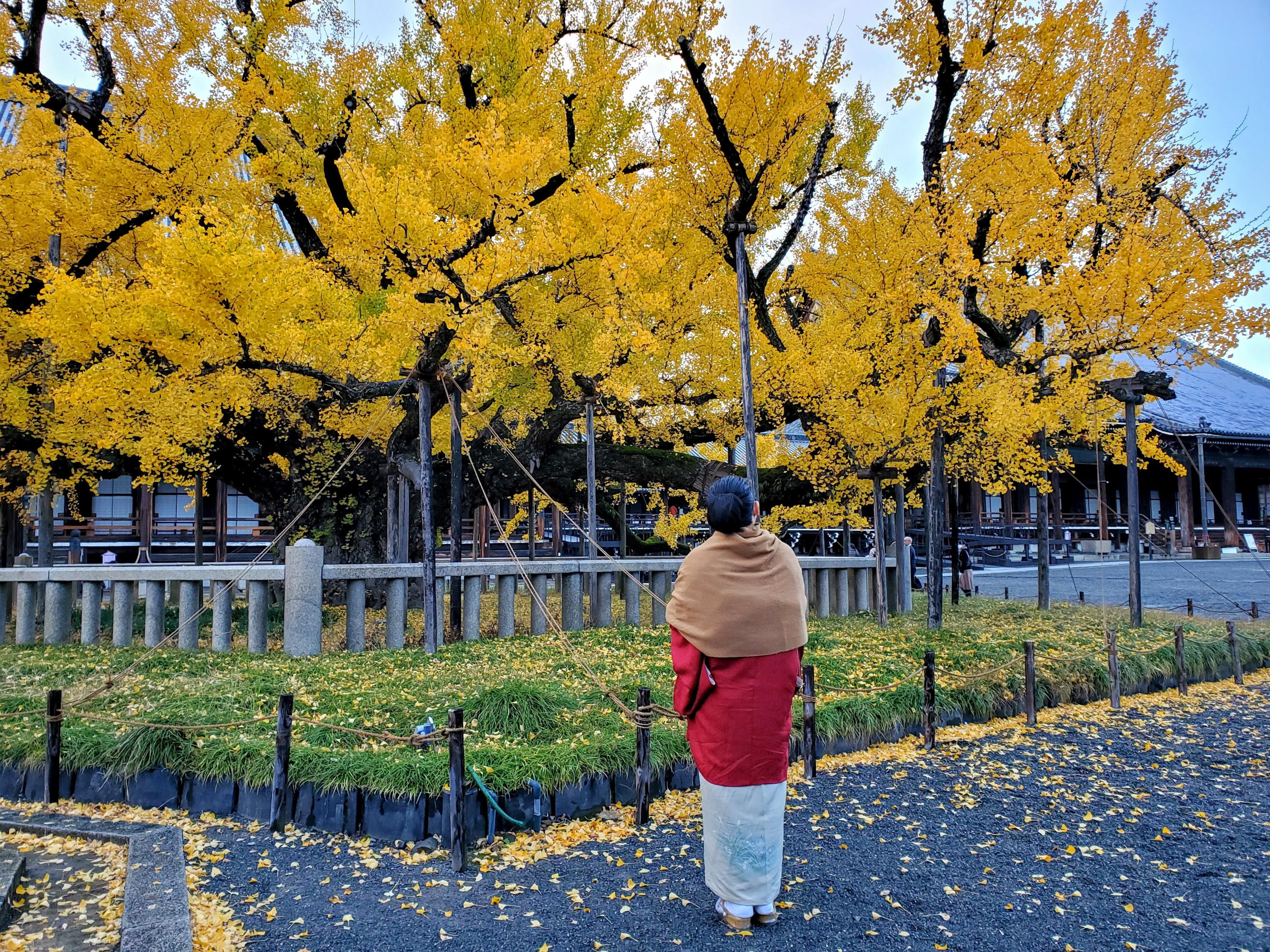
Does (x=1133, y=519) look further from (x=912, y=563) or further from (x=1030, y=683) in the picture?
(x=912, y=563)

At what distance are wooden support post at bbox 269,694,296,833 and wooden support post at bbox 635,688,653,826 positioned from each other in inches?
79.2

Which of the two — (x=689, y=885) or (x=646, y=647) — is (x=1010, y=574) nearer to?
(x=646, y=647)

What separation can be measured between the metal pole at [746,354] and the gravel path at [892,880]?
3.36 m

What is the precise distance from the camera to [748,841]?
3.29 m

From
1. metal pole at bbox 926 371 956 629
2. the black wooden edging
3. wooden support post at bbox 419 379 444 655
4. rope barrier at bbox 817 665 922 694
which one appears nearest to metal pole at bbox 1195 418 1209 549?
metal pole at bbox 926 371 956 629

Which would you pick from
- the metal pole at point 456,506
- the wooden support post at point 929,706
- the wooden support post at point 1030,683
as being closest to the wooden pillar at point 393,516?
the metal pole at point 456,506

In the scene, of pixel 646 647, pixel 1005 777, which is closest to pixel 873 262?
pixel 646 647

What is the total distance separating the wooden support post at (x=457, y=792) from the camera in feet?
12.8

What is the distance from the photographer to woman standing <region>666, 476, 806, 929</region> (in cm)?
331

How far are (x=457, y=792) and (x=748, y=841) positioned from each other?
1582 millimetres

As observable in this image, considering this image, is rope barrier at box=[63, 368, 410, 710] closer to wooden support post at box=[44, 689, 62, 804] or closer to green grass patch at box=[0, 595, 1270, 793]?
green grass patch at box=[0, 595, 1270, 793]

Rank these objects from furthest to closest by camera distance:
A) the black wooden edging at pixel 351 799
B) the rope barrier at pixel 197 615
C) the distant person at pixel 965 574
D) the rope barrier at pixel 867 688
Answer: the distant person at pixel 965 574 < the rope barrier at pixel 197 615 < the rope barrier at pixel 867 688 < the black wooden edging at pixel 351 799

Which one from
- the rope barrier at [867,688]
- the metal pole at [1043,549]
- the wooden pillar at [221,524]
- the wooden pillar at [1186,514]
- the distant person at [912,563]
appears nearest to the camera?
the rope barrier at [867,688]

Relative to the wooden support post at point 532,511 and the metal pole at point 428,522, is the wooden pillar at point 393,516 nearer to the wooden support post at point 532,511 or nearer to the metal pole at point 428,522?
the wooden support post at point 532,511
